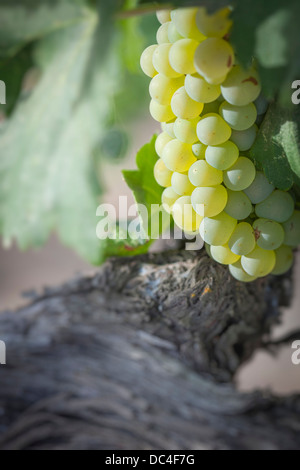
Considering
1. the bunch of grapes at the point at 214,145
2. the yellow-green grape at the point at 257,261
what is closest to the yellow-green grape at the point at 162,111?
the bunch of grapes at the point at 214,145

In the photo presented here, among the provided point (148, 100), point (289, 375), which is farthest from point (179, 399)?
point (289, 375)

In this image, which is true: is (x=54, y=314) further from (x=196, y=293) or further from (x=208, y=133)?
(x=208, y=133)

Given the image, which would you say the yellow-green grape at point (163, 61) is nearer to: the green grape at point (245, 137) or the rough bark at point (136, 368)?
the green grape at point (245, 137)

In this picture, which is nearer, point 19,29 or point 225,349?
point 19,29

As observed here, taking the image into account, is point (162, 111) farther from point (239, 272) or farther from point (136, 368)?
point (136, 368)

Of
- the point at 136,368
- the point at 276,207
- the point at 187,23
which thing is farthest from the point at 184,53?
the point at 136,368

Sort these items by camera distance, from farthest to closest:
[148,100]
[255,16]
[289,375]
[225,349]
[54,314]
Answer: [289,375]
[54,314]
[225,349]
[148,100]
[255,16]

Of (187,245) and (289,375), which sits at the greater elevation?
(187,245)
